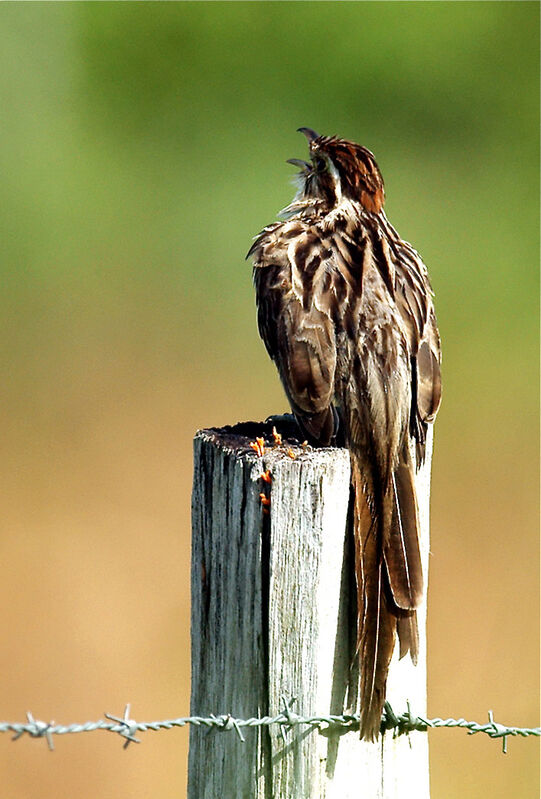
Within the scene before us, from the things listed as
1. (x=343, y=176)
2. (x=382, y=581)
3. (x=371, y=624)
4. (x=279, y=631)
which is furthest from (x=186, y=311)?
(x=279, y=631)

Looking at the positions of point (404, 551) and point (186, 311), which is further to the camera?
point (186, 311)

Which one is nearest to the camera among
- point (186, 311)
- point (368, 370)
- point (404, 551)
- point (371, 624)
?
point (371, 624)

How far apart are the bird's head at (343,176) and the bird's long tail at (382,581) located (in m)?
1.91

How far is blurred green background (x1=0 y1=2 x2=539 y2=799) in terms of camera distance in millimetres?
7547

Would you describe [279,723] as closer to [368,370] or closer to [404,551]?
[404,551]

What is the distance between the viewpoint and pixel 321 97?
15523 millimetres

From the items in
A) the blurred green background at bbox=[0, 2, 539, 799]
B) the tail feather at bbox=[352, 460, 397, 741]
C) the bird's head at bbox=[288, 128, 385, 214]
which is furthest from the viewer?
the blurred green background at bbox=[0, 2, 539, 799]

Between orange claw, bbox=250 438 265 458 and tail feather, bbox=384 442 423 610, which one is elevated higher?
orange claw, bbox=250 438 265 458

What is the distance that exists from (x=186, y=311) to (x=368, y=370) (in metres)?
8.23

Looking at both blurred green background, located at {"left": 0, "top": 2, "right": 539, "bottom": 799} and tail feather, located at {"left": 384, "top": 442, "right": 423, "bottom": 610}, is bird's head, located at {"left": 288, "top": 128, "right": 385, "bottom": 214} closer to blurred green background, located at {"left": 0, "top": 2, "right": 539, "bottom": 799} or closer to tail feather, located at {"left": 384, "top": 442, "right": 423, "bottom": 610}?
tail feather, located at {"left": 384, "top": 442, "right": 423, "bottom": 610}

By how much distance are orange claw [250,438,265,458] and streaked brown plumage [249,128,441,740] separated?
0.33 metres

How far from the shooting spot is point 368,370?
390cm

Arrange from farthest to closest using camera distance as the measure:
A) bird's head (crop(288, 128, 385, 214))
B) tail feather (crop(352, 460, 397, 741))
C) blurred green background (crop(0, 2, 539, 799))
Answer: blurred green background (crop(0, 2, 539, 799)) → bird's head (crop(288, 128, 385, 214)) → tail feather (crop(352, 460, 397, 741))

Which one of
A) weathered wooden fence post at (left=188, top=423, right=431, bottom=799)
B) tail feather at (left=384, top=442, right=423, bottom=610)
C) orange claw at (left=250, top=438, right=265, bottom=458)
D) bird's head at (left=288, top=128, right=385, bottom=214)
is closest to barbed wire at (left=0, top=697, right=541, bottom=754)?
weathered wooden fence post at (left=188, top=423, right=431, bottom=799)
